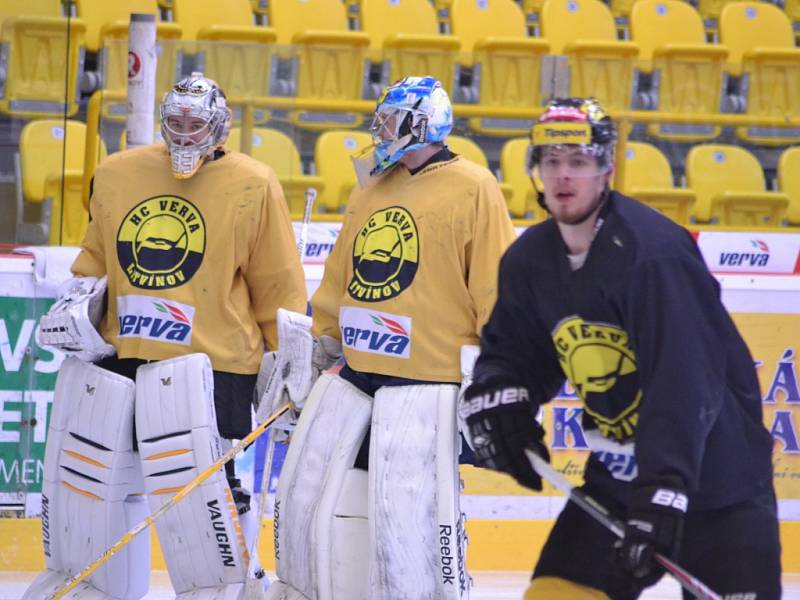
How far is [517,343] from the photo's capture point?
2.79 m

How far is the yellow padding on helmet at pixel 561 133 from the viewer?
2646mm

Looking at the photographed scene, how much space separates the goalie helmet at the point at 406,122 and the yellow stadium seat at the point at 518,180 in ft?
6.31

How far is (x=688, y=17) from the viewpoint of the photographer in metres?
8.24

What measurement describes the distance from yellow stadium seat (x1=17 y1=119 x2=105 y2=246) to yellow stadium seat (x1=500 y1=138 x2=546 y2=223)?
62.4 inches

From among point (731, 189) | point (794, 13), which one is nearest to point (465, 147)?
point (731, 189)

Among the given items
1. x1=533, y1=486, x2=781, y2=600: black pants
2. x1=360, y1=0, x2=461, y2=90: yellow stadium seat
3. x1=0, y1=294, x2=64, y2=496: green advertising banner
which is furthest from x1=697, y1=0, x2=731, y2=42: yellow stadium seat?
x1=533, y1=486, x2=781, y2=600: black pants

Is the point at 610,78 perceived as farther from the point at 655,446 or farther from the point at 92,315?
the point at 655,446

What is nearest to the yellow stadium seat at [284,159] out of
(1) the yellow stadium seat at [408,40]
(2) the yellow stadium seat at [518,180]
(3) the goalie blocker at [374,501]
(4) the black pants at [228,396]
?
(1) the yellow stadium seat at [408,40]

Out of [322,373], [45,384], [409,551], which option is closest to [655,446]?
[409,551]

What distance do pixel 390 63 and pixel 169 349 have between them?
2.27 m

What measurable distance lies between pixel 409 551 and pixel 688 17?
545cm

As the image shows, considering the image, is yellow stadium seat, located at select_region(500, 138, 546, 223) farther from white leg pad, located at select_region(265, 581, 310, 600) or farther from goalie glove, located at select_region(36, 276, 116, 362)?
white leg pad, located at select_region(265, 581, 310, 600)

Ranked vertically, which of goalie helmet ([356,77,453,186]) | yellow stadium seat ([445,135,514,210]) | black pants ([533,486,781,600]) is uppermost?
goalie helmet ([356,77,453,186])

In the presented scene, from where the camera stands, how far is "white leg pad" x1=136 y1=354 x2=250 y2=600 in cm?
385
